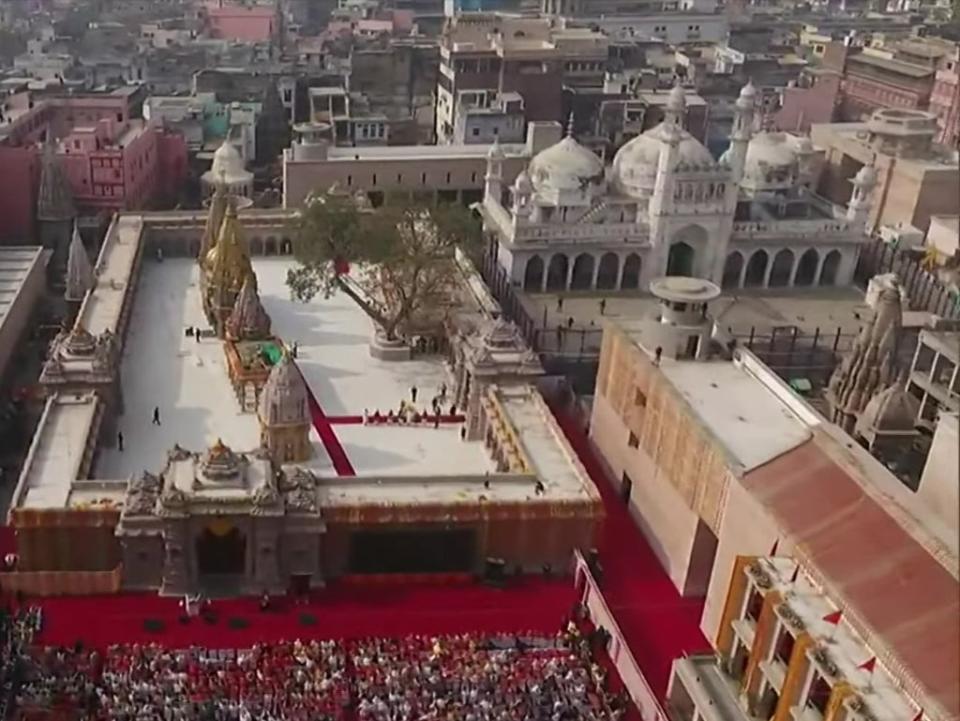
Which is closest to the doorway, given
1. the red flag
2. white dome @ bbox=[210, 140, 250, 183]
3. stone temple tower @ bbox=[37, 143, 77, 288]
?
the red flag

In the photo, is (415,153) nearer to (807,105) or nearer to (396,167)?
(396,167)

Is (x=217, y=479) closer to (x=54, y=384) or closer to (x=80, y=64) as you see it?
(x=54, y=384)

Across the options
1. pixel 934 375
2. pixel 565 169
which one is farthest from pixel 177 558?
pixel 565 169

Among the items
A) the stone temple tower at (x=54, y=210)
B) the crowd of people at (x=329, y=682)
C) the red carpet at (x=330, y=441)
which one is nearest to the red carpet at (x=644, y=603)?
the crowd of people at (x=329, y=682)

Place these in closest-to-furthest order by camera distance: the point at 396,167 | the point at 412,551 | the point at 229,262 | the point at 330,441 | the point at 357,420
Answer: the point at 412,551 → the point at 330,441 → the point at 357,420 → the point at 229,262 → the point at 396,167

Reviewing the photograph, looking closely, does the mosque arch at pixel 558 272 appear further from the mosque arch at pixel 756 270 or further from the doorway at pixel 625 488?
the doorway at pixel 625 488

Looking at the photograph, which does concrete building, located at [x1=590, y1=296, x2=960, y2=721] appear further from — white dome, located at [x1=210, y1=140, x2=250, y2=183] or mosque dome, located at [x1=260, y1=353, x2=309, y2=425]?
white dome, located at [x1=210, y1=140, x2=250, y2=183]
